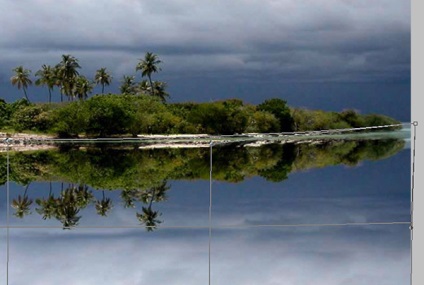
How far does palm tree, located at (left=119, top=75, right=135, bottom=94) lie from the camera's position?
745cm

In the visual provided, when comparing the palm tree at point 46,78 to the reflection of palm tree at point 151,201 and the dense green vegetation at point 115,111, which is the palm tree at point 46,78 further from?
the reflection of palm tree at point 151,201

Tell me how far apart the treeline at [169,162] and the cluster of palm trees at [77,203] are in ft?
0.30

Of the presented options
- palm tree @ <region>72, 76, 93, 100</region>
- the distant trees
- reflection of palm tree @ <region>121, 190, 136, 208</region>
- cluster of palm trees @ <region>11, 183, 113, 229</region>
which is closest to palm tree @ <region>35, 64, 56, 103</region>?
palm tree @ <region>72, 76, 93, 100</region>

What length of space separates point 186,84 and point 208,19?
0.99 meters

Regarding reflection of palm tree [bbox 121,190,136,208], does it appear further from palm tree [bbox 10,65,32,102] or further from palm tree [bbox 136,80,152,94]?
palm tree [bbox 10,65,32,102]

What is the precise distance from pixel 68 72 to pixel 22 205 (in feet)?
5.18

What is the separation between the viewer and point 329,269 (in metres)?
8.24

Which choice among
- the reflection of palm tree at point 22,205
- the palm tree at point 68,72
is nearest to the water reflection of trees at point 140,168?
the reflection of palm tree at point 22,205

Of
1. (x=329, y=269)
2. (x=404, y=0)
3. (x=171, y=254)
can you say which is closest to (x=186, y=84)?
(x=171, y=254)

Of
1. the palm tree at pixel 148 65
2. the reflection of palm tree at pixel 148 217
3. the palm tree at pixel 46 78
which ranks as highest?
the palm tree at pixel 148 65

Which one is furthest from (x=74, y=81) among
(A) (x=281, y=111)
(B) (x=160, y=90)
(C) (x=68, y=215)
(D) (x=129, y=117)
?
(A) (x=281, y=111)

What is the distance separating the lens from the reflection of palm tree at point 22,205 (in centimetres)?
802

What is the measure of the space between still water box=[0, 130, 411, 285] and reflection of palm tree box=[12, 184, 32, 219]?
0.01 meters

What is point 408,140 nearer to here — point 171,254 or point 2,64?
point 171,254
